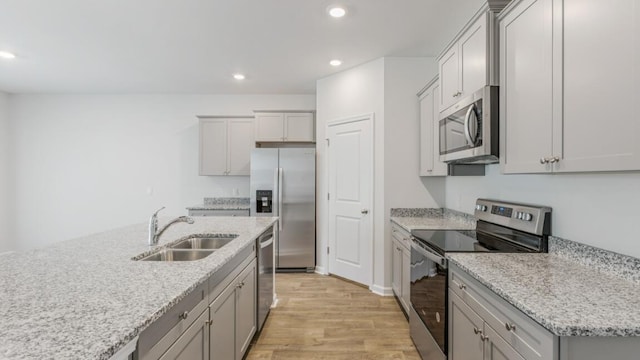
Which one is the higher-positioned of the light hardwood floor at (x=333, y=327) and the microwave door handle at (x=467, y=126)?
the microwave door handle at (x=467, y=126)

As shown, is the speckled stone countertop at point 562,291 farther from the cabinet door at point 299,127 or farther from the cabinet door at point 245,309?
the cabinet door at point 299,127

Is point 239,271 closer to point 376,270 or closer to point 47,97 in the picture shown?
point 376,270

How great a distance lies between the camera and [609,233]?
4.67 ft

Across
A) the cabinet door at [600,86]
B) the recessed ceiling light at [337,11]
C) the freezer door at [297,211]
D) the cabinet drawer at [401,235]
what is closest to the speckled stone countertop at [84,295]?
the cabinet drawer at [401,235]

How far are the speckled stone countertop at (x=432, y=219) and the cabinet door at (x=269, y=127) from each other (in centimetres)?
219

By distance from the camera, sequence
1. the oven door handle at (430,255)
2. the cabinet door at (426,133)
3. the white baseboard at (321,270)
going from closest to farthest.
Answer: the oven door handle at (430,255)
the cabinet door at (426,133)
the white baseboard at (321,270)

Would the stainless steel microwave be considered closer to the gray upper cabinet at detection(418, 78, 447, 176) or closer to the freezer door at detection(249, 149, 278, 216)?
the gray upper cabinet at detection(418, 78, 447, 176)

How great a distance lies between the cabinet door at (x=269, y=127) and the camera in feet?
15.4

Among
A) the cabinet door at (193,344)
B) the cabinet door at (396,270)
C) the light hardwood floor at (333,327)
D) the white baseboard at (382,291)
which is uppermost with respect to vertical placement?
the cabinet door at (193,344)

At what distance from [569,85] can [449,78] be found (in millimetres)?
1162

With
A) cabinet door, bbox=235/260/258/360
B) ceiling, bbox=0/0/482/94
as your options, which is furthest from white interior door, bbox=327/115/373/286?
cabinet door, bbox=235/260/258/360

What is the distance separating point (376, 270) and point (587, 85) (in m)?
2.78

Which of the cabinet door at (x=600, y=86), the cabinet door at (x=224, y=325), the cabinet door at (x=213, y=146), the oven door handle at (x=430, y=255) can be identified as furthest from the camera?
the cabinet door at (x=213, y=146)

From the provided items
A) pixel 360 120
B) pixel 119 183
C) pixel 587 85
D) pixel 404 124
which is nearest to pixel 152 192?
pixel 119 183
